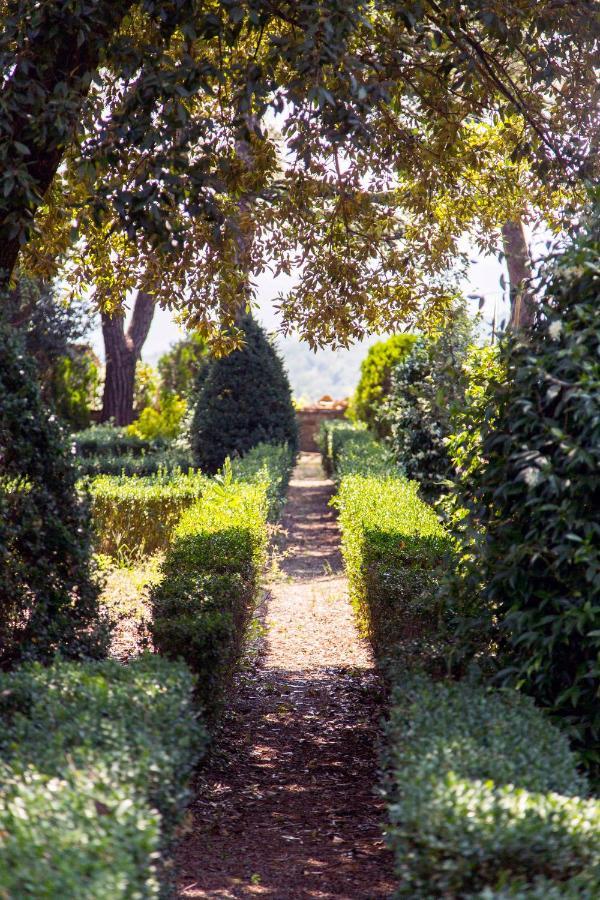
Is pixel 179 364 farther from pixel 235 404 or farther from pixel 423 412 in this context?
pixel 423 412

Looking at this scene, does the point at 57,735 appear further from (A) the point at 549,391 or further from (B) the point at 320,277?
(B) the point at 320,277

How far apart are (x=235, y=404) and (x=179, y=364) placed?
358 inches

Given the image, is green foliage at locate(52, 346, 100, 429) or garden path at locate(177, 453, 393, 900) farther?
green foliage at locate(52, 346, 100, 429)

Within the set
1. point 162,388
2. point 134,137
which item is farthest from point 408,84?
point 162,388

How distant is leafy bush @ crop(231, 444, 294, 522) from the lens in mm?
9680

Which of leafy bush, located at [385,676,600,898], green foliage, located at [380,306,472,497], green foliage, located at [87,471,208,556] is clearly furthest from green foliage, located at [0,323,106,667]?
green foliage, located at [87,471,208,556]

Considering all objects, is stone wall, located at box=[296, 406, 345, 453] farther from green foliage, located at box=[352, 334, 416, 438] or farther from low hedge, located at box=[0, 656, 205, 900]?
low hedge, located at box=[0, 656, 205, 900]

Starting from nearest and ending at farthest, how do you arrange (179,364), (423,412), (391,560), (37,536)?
(37,536), (391,560), (423,412), (179,364)

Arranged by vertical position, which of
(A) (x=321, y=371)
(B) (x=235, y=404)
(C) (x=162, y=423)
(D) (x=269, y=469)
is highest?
(A) (x=321, y=371)

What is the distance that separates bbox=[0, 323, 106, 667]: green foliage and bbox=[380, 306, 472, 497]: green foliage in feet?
16.1

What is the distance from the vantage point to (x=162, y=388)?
2245 centimetres

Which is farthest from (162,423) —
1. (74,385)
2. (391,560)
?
(391,560)

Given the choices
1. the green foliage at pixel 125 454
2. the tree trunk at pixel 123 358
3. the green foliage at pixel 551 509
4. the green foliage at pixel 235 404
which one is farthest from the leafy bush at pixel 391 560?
the tree trunk at pixel 123 358

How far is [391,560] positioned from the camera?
18.7 feet
